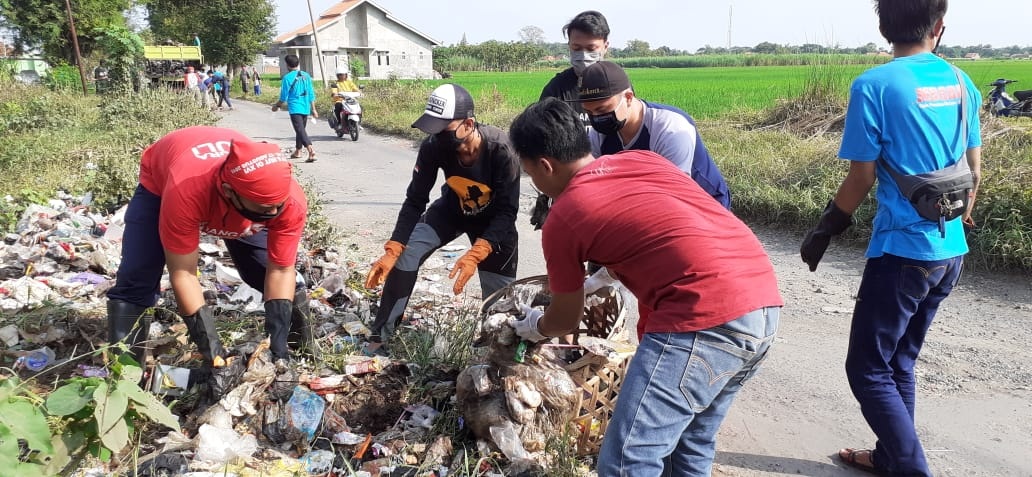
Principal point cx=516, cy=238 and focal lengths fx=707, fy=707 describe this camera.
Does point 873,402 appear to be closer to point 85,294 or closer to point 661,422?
point 661,422

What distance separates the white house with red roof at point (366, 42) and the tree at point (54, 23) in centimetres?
1159

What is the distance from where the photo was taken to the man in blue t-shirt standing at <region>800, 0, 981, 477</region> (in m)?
2.27

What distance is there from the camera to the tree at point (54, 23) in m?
26.7

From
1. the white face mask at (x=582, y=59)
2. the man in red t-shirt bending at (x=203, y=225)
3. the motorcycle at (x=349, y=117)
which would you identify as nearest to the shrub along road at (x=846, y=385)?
the white face mask at (x=582, y=59)

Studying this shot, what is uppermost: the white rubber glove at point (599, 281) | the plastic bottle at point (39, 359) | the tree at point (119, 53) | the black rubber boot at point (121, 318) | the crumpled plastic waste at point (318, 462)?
the tree at point (119, 53)

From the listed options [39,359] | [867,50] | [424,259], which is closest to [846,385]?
[424,259]

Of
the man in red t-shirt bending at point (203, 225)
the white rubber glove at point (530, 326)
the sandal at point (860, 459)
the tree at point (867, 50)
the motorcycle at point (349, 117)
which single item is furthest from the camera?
the motorcycle at point (349, 117)

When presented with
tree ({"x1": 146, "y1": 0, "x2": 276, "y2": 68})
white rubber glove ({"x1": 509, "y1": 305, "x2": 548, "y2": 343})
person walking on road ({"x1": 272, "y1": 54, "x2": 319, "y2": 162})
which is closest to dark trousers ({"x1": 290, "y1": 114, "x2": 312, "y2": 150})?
person walking on road ({"x1": 272, "y1": 54, "x2": 319, "y2": 162})

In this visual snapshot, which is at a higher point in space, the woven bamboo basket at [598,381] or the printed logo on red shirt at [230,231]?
the printed logo on red shirt at [230,231]

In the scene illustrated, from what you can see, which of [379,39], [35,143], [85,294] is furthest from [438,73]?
[85,294]

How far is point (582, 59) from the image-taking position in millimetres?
3811

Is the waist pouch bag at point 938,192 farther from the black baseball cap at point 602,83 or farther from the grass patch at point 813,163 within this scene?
the grass patch at point 813,163

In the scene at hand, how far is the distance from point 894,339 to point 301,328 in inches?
100

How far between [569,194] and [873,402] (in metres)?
1.44
